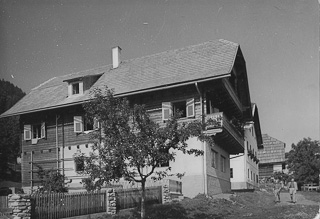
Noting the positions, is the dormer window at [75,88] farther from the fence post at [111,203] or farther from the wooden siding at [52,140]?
the fence post at [111,203]

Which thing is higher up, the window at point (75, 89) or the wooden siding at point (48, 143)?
the window at point (75, 89)

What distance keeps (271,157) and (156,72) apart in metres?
35.7

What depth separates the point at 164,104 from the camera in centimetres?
2498

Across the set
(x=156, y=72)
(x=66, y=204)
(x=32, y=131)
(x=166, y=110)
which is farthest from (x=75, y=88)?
(x=66, y=204)

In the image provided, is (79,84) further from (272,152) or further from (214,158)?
(272,152)

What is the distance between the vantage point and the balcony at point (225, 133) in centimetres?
2315

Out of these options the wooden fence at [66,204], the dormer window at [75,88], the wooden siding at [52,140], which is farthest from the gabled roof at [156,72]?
the wooden fence at [66,204]

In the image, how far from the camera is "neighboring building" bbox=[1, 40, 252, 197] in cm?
2355

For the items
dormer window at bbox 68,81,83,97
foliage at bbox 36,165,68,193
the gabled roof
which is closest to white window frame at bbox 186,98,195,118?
the gabled roof

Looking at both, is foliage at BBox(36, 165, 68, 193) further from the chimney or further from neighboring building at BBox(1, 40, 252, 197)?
the chimney

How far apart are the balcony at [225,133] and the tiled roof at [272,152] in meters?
26.0

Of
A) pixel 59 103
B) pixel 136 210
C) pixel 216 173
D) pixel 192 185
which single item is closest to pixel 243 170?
pixel 216 173

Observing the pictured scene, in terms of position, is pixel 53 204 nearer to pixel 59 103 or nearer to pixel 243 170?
pixel 59 103

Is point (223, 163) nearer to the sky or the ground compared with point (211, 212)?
nearer to the sky
